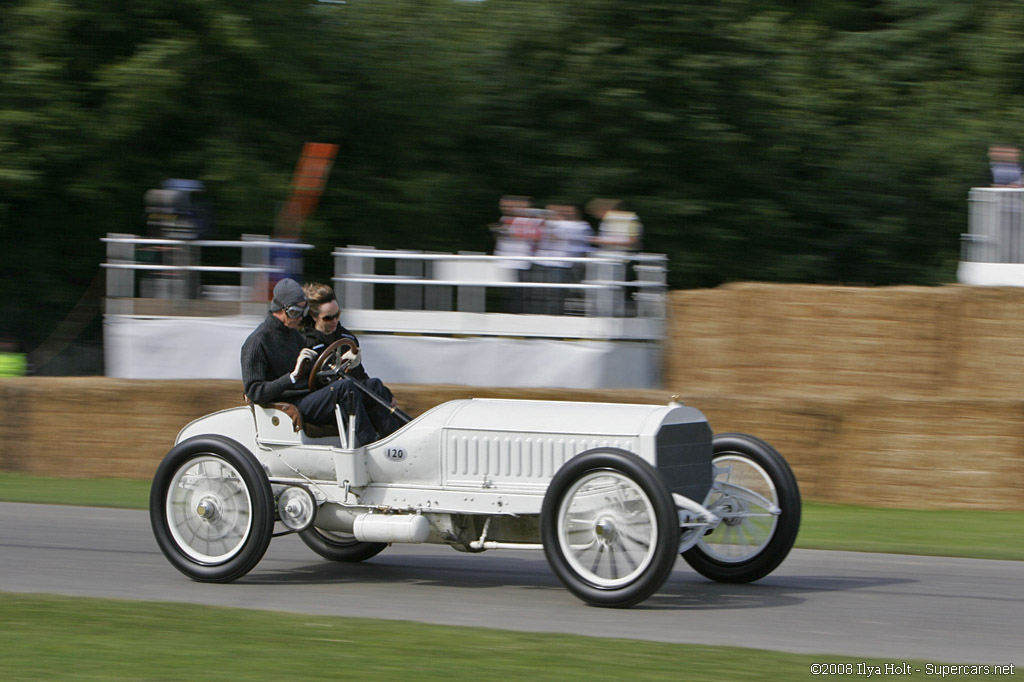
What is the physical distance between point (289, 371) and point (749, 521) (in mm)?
2666

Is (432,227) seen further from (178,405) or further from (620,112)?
(178,405)

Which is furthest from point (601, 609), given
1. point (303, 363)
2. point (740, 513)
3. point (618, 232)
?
point (618, 232)

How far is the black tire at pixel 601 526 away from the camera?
20.1 ft

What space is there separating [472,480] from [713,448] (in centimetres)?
138

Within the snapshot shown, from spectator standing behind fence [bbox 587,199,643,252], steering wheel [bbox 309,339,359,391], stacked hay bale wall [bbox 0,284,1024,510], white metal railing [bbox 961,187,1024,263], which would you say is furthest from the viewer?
white metal railing [bbox 961,187,1024,263]

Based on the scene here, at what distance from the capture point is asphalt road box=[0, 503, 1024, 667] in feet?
19.2

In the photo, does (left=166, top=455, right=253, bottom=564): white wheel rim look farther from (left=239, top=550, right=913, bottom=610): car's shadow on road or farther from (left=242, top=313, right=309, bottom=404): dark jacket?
(left=242, top=313, right=309, bottom=404): dark jacket

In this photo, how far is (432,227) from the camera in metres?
18.0

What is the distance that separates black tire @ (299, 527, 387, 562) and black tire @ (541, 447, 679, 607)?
180cm

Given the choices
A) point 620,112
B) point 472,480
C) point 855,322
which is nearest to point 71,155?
point 620,112

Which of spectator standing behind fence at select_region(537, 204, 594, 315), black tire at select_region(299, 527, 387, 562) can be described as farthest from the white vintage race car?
spectator standing behind fence at select_region(537, 204, 594, 315)

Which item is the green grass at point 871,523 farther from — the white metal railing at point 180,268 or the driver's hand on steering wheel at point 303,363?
the driver's hand on steering wheel at point 303,363

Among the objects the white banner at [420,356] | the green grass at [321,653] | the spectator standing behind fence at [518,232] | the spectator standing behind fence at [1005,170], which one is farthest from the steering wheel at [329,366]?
the spectator standing behind fence at [1005,170]

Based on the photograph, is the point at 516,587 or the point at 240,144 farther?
the point at 240,144
